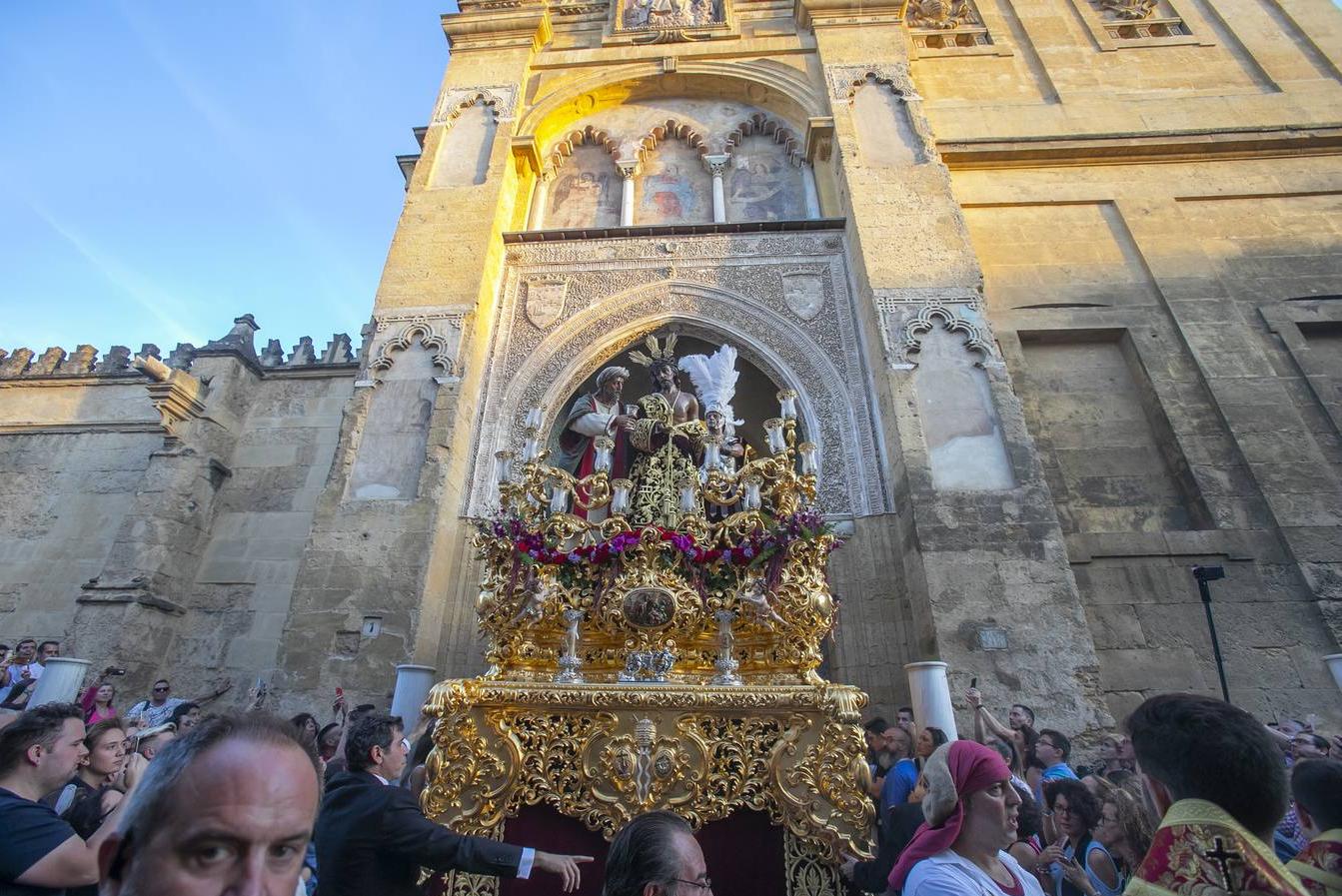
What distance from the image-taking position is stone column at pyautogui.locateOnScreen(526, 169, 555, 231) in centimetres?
1005

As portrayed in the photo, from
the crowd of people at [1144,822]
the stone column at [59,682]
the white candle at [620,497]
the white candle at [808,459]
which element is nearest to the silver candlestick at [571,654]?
the white candle at [620,497]

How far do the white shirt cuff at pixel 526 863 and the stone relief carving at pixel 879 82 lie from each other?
975cm

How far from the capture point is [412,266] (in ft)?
27.6

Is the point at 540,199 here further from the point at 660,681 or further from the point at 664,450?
the point at 660,681

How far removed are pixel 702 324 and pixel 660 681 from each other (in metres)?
5.60

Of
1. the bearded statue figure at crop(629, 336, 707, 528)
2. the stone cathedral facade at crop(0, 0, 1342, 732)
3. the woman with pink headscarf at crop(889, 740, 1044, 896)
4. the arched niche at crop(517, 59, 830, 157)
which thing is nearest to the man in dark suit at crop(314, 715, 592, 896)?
the woman with pink headscarf at crop(889, 740, 1044, 896)

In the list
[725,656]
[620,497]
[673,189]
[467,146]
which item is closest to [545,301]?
[467,146]

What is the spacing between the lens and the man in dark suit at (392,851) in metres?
2.33

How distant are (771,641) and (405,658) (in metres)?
3.66

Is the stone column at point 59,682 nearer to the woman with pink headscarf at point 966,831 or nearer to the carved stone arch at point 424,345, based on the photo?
the carved stone arch at point 424,345

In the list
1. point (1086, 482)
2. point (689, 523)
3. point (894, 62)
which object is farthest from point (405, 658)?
point (894, 62)

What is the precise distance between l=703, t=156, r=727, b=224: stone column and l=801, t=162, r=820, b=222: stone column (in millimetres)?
1245

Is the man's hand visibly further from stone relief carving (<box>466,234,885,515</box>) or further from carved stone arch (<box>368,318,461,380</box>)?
carved stone arch (<box>368,318,461,380</box>)

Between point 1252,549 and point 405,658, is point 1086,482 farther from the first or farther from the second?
point 405,658
